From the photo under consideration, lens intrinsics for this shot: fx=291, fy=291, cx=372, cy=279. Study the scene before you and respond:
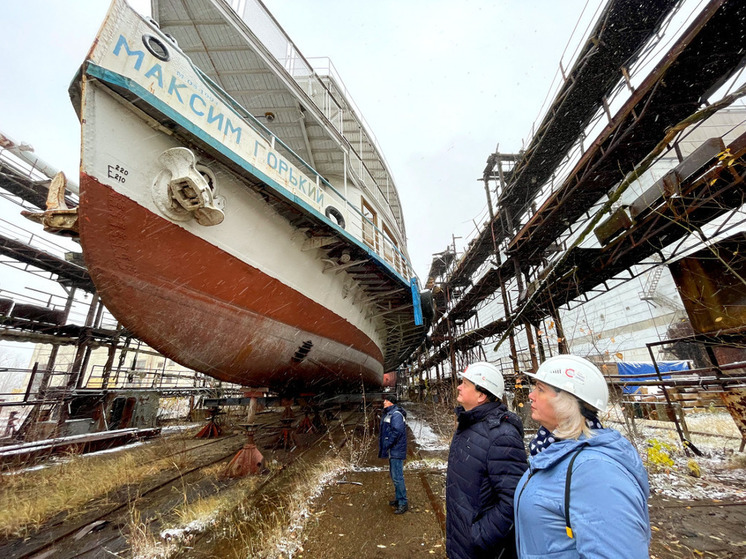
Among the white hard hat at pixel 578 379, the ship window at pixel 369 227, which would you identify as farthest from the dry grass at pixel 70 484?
the ship window at pixel 369 227

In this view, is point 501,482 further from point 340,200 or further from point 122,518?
point 340,200

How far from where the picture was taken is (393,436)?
→ 12.6 feet

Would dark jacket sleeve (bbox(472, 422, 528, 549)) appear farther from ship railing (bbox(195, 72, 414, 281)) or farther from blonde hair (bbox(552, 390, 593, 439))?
ship railing (bbox(195, 72, 414, 281))

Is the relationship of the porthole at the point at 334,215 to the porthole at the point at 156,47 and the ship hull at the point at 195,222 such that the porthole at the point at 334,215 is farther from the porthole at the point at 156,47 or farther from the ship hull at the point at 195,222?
the porthole at the point at 156,47

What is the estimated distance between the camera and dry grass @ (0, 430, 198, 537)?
3.49m

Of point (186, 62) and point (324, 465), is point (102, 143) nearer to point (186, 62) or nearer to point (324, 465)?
point (186, 62)

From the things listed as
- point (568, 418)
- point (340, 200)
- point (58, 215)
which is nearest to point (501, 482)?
point (568, 418)

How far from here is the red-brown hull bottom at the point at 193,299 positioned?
3395 mm

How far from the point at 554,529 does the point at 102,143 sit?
4844 mm

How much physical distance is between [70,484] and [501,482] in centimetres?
643

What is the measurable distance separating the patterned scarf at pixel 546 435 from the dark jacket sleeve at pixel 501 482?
3.1 inches

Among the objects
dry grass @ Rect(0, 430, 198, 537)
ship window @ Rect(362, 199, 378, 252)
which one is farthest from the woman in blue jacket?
ship window @ Rect(362, 199, 378, 252)

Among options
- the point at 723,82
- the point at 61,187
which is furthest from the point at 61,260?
the point at 723,82

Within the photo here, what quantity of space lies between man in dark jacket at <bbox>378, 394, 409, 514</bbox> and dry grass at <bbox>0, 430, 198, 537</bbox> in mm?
3527
